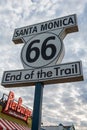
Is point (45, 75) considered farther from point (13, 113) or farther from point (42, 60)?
point (13, 113)

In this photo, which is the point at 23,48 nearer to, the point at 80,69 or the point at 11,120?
the point at 80,69

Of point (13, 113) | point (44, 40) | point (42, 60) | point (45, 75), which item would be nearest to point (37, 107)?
point (45, 75)

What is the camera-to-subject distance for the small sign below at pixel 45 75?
4113mm

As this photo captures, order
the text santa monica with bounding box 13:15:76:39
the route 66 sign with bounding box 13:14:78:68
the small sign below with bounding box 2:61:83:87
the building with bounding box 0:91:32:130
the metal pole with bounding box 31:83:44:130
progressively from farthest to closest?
1. the building with bounding box 0:91:32:130
2. the text santa monica with bounding box 13:15:76:39
3. the route 66 sign with bounding box 13:14:78:68
4. the small sign below with bounding box 2:61:83:87
5. the metal pole with bounding box 31:83:44:130

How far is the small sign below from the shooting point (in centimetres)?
411

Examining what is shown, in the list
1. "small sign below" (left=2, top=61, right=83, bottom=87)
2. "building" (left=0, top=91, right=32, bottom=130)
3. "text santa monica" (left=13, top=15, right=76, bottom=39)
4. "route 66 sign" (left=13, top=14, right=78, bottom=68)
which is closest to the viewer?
"small sign below" (left=2, top=61, right=83, bottom=87)

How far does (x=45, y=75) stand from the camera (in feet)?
14.1

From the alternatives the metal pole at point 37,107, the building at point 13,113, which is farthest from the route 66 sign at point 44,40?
the building at point 13,113

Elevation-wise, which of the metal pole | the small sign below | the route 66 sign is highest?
the route 66 sign

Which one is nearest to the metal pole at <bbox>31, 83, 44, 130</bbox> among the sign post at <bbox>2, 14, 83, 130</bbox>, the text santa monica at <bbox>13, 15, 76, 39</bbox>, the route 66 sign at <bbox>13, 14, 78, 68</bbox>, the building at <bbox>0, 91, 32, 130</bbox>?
the sign post at <bbox>2, 14, 83, 130</bbox>

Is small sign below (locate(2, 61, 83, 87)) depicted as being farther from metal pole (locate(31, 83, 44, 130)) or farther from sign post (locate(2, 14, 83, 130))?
metal pole (locate(31, 83, 44, 130))

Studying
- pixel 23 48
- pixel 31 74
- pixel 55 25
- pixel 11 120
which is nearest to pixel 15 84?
pixel 31 74

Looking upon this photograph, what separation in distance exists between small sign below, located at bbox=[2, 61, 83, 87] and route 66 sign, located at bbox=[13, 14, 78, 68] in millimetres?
152

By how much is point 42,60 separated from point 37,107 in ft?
3.05
